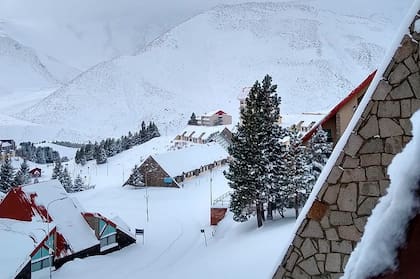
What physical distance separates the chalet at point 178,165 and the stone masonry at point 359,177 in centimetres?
4707

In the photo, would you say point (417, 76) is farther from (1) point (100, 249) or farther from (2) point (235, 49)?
(2) point (235, 49)

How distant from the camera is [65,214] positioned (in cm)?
3147

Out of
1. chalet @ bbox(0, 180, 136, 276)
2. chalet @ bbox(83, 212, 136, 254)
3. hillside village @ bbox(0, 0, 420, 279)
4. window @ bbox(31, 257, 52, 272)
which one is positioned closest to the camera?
hillside village @ bbox(0, 0, 420, 279)

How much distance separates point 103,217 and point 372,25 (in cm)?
18902

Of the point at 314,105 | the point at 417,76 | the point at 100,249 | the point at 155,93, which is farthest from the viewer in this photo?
the point at 155,93

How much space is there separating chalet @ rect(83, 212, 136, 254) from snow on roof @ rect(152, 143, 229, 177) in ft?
66.4

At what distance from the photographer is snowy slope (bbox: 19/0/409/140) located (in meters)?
140

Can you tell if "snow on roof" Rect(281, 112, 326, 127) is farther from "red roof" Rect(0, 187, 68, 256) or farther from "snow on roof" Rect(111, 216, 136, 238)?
"red roof" Rect(0, 187, 68, 256)

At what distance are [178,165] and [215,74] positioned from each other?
11652 cm

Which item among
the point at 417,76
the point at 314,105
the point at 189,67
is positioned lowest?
the point at 417,76

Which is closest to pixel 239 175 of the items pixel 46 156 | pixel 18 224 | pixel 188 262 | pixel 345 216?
pixel 188 262

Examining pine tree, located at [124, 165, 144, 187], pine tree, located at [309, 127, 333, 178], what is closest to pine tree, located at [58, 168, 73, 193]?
pine tree, located at [124, 165, 144, 187]

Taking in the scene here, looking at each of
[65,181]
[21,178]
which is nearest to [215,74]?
[65,181]

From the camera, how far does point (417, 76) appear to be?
521 centimetres
